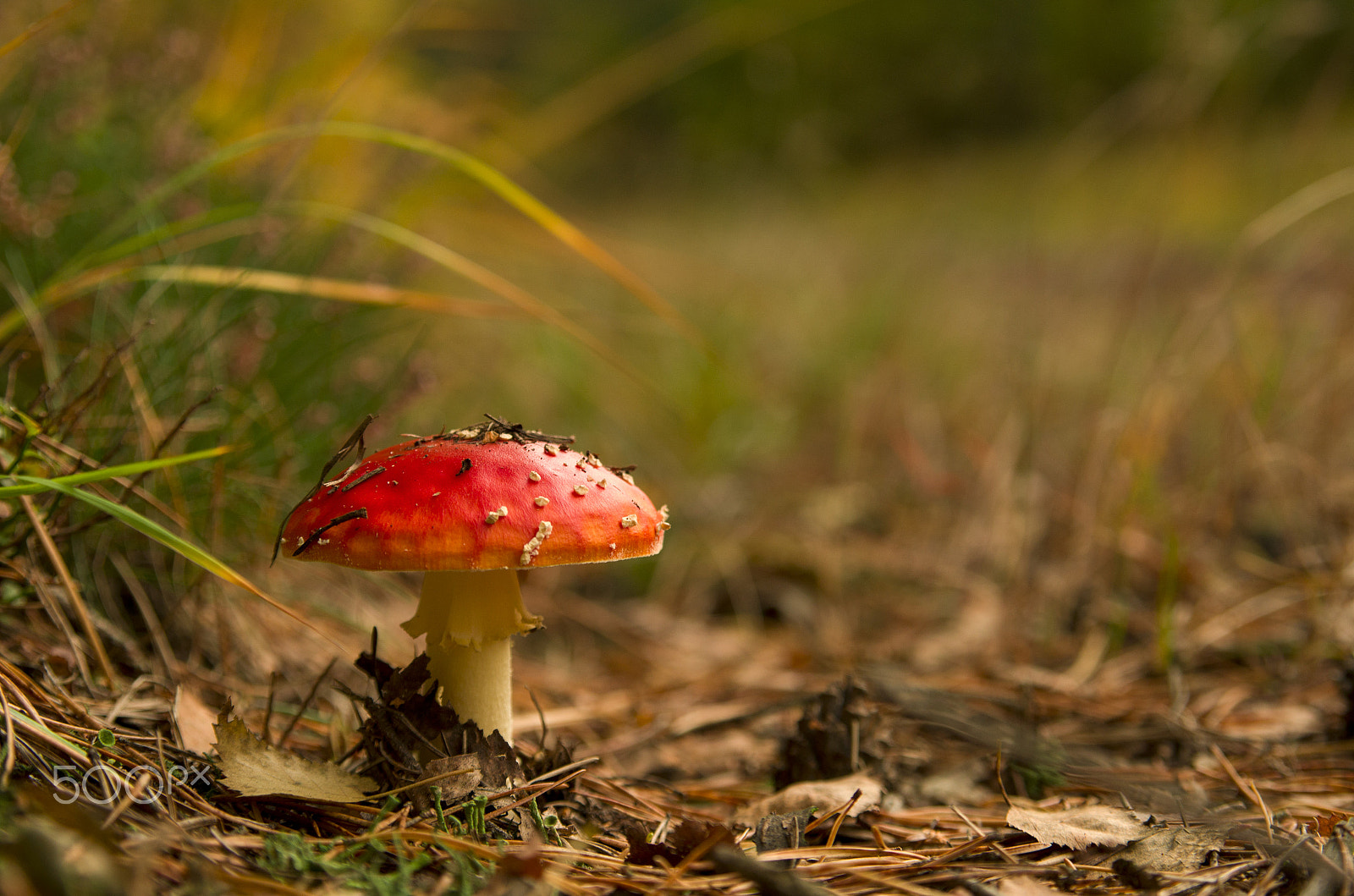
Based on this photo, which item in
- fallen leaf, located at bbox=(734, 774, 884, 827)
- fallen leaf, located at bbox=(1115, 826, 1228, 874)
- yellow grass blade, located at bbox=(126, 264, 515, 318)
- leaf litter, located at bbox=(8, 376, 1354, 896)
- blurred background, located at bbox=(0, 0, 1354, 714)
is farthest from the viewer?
blurred background, located at bbox=(0, 0, 1354, 714)

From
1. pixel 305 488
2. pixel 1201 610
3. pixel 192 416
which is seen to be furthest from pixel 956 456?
pixel 192 416

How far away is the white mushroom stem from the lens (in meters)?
1.42

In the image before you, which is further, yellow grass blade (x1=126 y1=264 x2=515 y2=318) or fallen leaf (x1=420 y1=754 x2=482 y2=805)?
yellow grass blade (x1=126 y1=264 x2=515 y2=318)

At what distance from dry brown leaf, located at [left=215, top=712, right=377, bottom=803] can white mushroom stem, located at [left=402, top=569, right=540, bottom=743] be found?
21cm

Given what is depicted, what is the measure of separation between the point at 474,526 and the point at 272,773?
0.47 meters

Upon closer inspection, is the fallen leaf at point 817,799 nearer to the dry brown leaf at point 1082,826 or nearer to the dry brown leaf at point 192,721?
the dry brown leaf at point 1082,826

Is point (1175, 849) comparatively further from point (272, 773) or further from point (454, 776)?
point (272, 773)

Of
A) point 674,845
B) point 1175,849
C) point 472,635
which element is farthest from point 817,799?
point 472,635

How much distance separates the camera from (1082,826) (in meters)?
1.39

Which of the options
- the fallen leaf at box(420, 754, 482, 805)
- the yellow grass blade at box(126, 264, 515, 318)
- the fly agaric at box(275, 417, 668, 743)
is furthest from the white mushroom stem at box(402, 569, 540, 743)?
the yellow grass blade at box(126, 264, 515, 318)

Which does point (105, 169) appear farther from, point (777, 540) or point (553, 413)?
point (777, 540)

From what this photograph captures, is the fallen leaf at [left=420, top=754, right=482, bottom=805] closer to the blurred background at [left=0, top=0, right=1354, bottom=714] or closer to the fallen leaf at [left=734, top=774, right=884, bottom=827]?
the fallen leaf at [left=734, top=774, right=884, bottom=827]

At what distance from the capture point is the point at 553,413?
3.87 meters

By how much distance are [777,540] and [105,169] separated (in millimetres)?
2504
